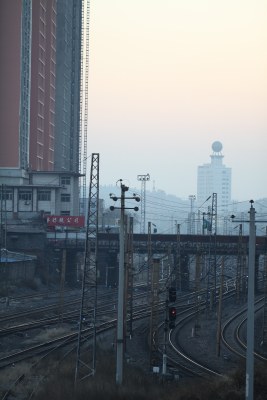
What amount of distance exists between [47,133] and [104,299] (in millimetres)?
24337

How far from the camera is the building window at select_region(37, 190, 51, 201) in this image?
4800 cm

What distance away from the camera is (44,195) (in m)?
48.1

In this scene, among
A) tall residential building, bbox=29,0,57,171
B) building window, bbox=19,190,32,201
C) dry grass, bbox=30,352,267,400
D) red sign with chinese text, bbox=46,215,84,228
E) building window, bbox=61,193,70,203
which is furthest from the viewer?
tall residential building, bbox=29,0,57,171

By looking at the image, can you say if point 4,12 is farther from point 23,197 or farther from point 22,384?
point 22,384

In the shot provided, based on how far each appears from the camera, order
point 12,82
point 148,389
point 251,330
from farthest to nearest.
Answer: point 12,82 < point 148,389 < point 251,330

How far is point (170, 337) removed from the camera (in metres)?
22.5

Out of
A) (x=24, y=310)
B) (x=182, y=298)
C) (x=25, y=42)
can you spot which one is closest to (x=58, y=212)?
(x=25, y=42)

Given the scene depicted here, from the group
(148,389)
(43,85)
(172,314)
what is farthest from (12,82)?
(148,389)

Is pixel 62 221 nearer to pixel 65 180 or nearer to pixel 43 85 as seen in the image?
pixel 65 180

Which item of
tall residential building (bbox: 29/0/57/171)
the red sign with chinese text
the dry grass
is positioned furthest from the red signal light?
tall residential building (bbox: 29/0/57/171)

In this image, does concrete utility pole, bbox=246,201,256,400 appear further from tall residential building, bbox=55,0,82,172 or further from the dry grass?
tall residential building, bbox=55,0,82,172

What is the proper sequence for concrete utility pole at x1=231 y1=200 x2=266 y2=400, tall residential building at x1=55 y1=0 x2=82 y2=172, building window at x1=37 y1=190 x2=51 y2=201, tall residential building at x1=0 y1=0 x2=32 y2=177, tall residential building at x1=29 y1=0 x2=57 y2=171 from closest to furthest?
concrete utility pole at x1=231 y1=200 x2=266 y2=400 → tall residential building at x1=0 y1=0 x2=32 y2=177 → building window at x1=37 y1=190 x2=51 y2=201 → tall residential building at x1=29 y1=0 x2=57 y2=171 → tall residential building at x1=55 y1=0 x2=82 y2=172

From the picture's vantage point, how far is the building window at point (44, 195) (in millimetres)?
48000

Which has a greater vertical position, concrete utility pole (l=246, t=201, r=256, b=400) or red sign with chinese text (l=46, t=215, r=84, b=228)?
red sign with chinese text (l=46, t=215, r=84, b=228)
